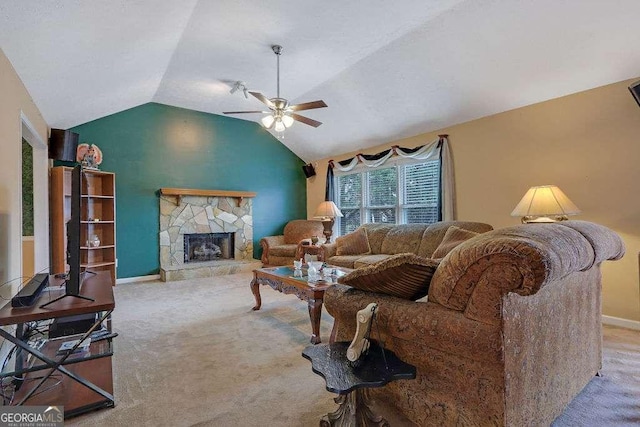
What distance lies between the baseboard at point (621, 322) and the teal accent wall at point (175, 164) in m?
5.38

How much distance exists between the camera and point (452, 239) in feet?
12.3

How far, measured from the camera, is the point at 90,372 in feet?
7.00

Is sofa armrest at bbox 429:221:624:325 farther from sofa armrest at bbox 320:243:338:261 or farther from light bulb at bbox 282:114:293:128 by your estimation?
sofa armrest at bbox 320:243:338:261

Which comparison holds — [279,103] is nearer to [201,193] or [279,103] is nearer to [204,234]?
[201,193]

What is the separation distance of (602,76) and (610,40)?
0.41m

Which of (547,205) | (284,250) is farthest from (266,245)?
(547,205)

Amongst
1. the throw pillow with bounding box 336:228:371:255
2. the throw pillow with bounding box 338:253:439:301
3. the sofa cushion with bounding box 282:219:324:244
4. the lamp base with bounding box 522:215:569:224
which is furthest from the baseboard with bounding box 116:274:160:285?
the lamp base with bounding box 522:215:569:224

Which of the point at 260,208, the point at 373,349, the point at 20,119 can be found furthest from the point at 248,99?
the point at 373,349

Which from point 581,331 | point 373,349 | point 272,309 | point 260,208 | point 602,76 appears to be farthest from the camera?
point 260,208

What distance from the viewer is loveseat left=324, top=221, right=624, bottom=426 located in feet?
3.86

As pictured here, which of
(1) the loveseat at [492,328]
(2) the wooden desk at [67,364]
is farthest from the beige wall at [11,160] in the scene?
(1) the loveseat at [492,328]

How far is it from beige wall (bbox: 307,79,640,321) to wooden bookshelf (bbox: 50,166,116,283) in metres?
5.34

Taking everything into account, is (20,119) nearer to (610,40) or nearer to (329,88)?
(329,88)

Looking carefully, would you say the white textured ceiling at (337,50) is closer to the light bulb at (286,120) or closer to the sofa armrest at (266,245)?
the light bulb at (286,120)
